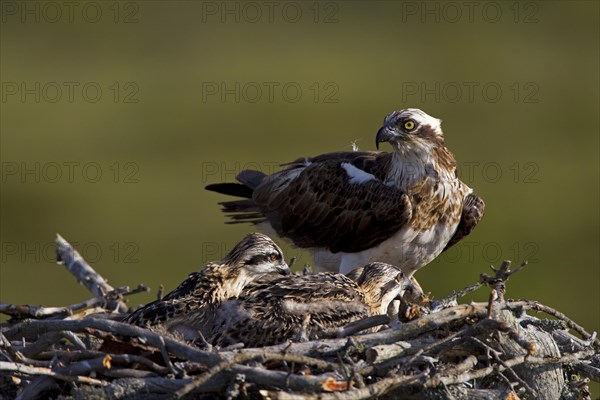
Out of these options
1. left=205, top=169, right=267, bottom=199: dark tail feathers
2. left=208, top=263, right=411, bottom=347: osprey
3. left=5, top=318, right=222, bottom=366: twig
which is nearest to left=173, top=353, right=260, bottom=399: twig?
left=5, top=318, right=222, bottom=366: twig

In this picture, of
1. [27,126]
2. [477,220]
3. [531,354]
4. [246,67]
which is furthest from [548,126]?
[531,354]

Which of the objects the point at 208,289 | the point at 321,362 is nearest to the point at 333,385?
the point at 321,362

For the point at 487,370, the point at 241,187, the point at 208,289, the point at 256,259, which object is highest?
the point at 241,187

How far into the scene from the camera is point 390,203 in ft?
37.4

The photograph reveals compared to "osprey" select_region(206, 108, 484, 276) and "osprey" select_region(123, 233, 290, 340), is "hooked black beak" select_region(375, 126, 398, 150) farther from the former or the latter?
"osprey" select_region(123, 233, 290, 340)

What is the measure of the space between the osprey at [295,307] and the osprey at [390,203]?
1945mm

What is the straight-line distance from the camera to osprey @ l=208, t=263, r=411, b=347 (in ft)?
28.0

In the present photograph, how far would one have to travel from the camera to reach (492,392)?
7992mm

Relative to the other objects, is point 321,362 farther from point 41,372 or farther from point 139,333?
point 41,372

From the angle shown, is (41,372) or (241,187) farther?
(241,187)

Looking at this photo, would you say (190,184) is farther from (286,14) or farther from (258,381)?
(258,381)

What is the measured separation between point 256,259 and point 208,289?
0.58 meters

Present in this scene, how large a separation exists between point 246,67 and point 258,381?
29.3m

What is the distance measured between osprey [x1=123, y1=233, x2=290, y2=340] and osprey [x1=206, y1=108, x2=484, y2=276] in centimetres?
199
